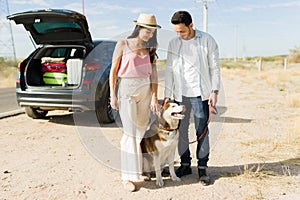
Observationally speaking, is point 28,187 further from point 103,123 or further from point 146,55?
point 103,123

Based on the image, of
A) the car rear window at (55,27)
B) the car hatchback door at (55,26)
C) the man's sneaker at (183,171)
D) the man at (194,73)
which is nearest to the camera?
the man at (194,73)

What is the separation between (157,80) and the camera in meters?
3.39

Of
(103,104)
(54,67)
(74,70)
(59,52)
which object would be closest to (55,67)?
(54,67)

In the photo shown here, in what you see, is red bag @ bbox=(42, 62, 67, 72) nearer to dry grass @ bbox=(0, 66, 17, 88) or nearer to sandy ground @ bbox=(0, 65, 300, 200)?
sandy ground @ bbox=(0, 65, 300, 200)

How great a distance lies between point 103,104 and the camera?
5.76 metres

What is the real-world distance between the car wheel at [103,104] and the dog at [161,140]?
7.90ft

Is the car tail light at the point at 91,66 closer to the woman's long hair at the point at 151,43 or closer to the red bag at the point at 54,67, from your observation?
the red bag at the point at 54,67

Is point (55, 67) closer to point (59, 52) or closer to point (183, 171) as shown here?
point (59, 52)

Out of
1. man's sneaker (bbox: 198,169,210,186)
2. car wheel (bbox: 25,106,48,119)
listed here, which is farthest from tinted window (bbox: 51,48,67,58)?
man's sneaker (bbox: 198,169,210,186)

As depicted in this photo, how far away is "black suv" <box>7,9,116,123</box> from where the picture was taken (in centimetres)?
538

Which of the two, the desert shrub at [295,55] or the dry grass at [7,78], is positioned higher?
the dry grass at [7,78]

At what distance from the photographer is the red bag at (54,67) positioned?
6305mm

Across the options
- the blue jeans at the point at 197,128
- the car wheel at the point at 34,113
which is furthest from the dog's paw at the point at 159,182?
the car wheel at the point at 34,113

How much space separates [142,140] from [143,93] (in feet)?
1.87
